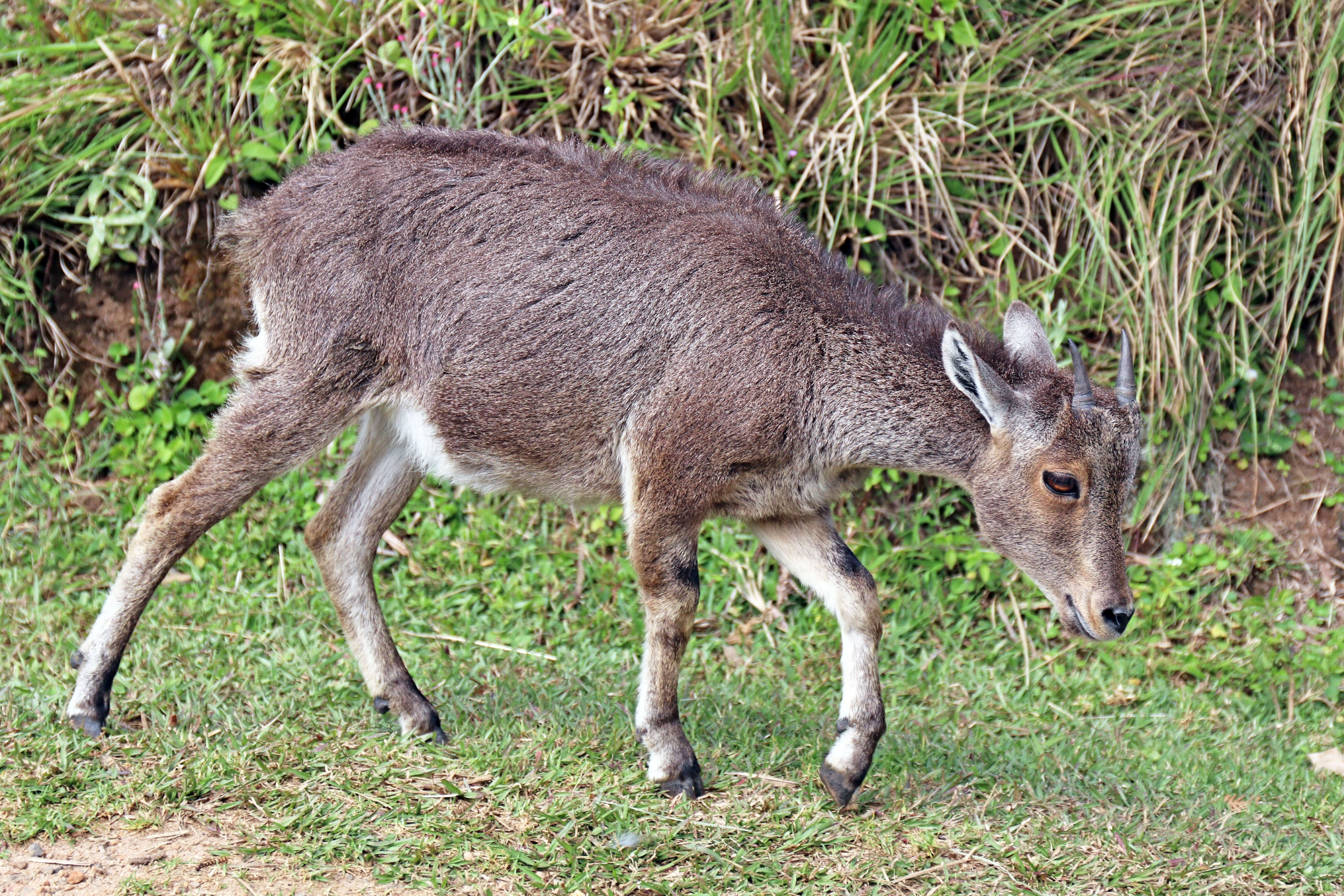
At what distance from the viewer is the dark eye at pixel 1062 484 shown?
185 inches

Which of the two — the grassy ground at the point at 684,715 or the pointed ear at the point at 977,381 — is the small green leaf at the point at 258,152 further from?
the pointed ear at the point at 977,381

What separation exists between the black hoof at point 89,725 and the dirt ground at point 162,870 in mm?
711

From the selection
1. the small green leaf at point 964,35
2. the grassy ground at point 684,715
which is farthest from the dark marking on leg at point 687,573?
the small green leaf at point 964,35

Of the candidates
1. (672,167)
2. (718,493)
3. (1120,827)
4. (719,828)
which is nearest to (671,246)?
(672,167)

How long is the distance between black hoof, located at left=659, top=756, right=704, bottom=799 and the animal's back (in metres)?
1.02

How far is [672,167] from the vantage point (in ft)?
17.3

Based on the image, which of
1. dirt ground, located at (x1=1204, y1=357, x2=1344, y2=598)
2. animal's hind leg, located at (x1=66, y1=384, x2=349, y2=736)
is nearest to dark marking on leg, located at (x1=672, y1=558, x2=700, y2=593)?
animal's hind leg, located at (x1=66, y1=384, x2=349, y2=736)

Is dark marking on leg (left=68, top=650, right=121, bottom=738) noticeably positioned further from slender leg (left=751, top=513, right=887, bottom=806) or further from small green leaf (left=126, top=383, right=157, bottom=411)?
slender leg (left=751, top=513, right=887, bottom=806)

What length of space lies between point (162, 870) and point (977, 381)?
2989 millimetres

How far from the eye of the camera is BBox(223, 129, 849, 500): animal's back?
486cm

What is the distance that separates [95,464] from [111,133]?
1729 millimetres

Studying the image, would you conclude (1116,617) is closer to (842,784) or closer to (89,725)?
(842,784)

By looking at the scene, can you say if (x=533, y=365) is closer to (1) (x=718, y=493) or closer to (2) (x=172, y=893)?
(1) (x=718, y=493)

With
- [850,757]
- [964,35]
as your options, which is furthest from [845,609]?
[964,35]
